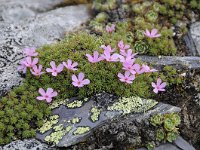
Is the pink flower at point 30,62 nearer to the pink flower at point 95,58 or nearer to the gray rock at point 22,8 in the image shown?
the pink flower at point 95,58

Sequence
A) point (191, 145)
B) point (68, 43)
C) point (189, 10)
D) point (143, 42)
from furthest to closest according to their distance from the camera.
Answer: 1. point (189, 10)
2. point (143, 42)
3. point (68, 43)
4. point (191, 145)

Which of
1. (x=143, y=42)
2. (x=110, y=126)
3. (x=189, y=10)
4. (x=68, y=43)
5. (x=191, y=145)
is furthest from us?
(x=189, y=10)

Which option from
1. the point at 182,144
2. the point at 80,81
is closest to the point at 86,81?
the point at 80,81

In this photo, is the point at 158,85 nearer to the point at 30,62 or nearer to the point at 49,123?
the point at 49,123

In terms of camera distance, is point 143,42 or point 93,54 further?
point 143,42

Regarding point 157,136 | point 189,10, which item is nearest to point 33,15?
point 189,10

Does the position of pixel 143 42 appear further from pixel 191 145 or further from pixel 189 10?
pixel 191 145
